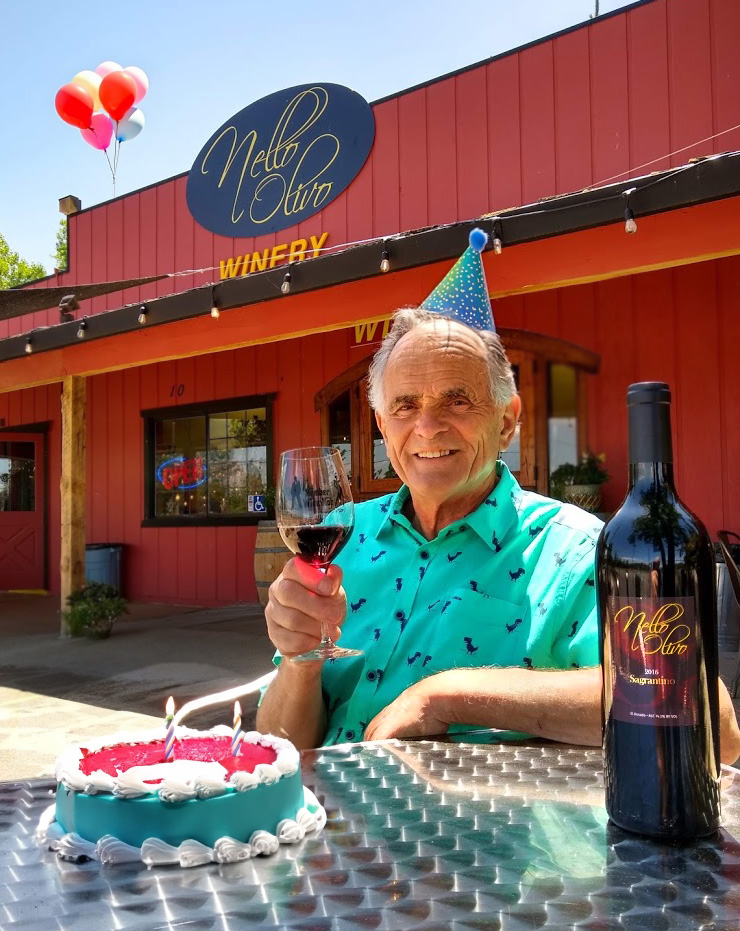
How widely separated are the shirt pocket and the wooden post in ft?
18.9

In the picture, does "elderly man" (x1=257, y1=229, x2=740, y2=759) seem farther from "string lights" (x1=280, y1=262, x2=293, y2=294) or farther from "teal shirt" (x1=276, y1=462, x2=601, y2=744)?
"string lights" (x1=280, y1=262, x2=293, y2=294)

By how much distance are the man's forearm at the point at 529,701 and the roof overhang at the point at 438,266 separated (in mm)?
1822

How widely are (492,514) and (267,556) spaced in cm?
545

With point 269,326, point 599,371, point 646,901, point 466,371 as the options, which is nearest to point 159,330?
point 269,326

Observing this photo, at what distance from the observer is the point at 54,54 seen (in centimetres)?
932

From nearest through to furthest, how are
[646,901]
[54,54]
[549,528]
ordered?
1. [646,901]
2. [549,528]
3. [54,54]

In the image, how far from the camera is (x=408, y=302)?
469 centimetres

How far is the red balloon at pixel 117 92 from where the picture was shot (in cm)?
947

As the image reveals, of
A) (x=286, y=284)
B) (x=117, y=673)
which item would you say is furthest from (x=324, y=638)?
(x=117, y=673)

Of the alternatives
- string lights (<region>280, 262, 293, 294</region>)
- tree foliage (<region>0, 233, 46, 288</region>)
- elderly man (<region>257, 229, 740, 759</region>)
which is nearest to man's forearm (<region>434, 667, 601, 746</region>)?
elderly man (<region>257, 229, 740, 759</region>)

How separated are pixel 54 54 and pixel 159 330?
5.34m

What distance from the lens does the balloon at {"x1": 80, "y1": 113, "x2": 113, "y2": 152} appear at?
9.93m

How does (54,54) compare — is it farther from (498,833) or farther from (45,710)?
(498,833)

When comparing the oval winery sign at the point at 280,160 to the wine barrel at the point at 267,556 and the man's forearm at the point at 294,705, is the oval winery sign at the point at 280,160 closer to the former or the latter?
the wine barrel at the point at 267,556
